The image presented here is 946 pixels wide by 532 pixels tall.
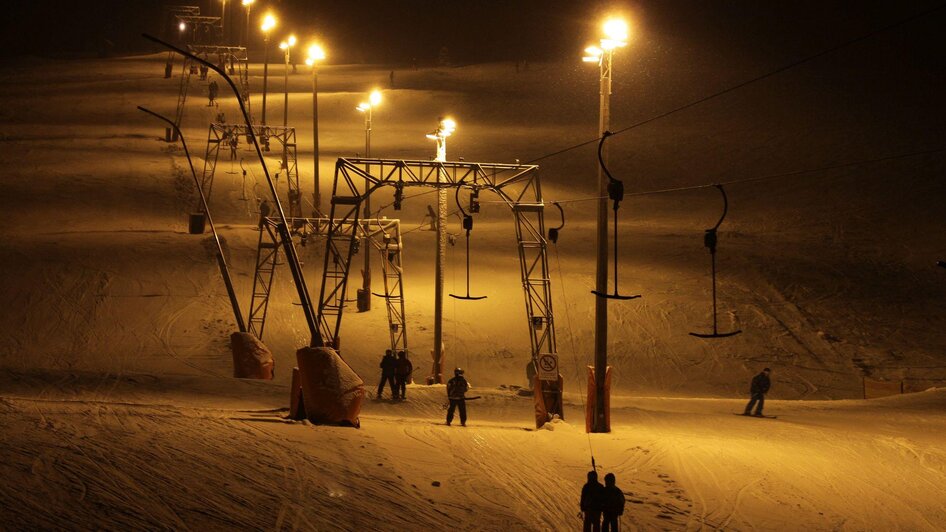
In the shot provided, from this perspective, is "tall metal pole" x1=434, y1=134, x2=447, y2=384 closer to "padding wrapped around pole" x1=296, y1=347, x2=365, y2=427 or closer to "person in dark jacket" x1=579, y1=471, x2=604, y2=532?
"padding wrapped around pole" x1=296, y1=347, x2=365, y2=427

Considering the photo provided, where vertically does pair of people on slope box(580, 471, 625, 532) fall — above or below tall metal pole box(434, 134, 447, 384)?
below

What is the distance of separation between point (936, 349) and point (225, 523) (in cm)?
2874

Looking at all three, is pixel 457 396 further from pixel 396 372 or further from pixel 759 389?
pixel 759 389

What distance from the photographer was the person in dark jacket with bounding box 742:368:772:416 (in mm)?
23766

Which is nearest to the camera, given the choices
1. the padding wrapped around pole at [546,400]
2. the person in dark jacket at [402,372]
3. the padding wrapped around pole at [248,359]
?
the padding wrapped around pole at [546,400]

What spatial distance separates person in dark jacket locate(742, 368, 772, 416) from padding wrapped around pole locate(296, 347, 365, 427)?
10935 mm

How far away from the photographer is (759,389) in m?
23.9

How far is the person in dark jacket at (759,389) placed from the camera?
23766mm

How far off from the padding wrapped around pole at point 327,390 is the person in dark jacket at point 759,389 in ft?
35.9

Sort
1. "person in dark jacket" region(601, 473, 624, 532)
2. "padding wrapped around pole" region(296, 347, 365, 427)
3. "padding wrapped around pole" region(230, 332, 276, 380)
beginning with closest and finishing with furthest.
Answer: "person in dark jacket" region(601, 473, 624, 532)
"padding wrapped around pole" region(296, 347, 365, 427)
"padding wrapped around pole" region(230, 332, 276, 380)

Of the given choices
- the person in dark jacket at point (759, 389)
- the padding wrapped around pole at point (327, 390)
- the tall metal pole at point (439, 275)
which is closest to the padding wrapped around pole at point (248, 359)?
the tall metal pole at point (439, 275)

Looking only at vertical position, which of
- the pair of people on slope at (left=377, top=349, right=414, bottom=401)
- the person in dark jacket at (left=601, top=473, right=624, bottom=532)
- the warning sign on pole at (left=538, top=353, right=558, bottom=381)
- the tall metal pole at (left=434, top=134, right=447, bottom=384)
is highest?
the tall metal pole at (left=434, top=134, right=447, bottom=384)

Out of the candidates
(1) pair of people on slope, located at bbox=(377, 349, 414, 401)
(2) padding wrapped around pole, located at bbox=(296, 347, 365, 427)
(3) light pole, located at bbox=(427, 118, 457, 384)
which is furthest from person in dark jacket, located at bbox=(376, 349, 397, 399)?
(2) padding wrapped around pole, located at bbox=(296, 347, 365, 427)

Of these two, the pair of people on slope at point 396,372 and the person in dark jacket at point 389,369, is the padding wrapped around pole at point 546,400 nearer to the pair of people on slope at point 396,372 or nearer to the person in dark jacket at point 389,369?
the pair of people on slope at point 396,372
